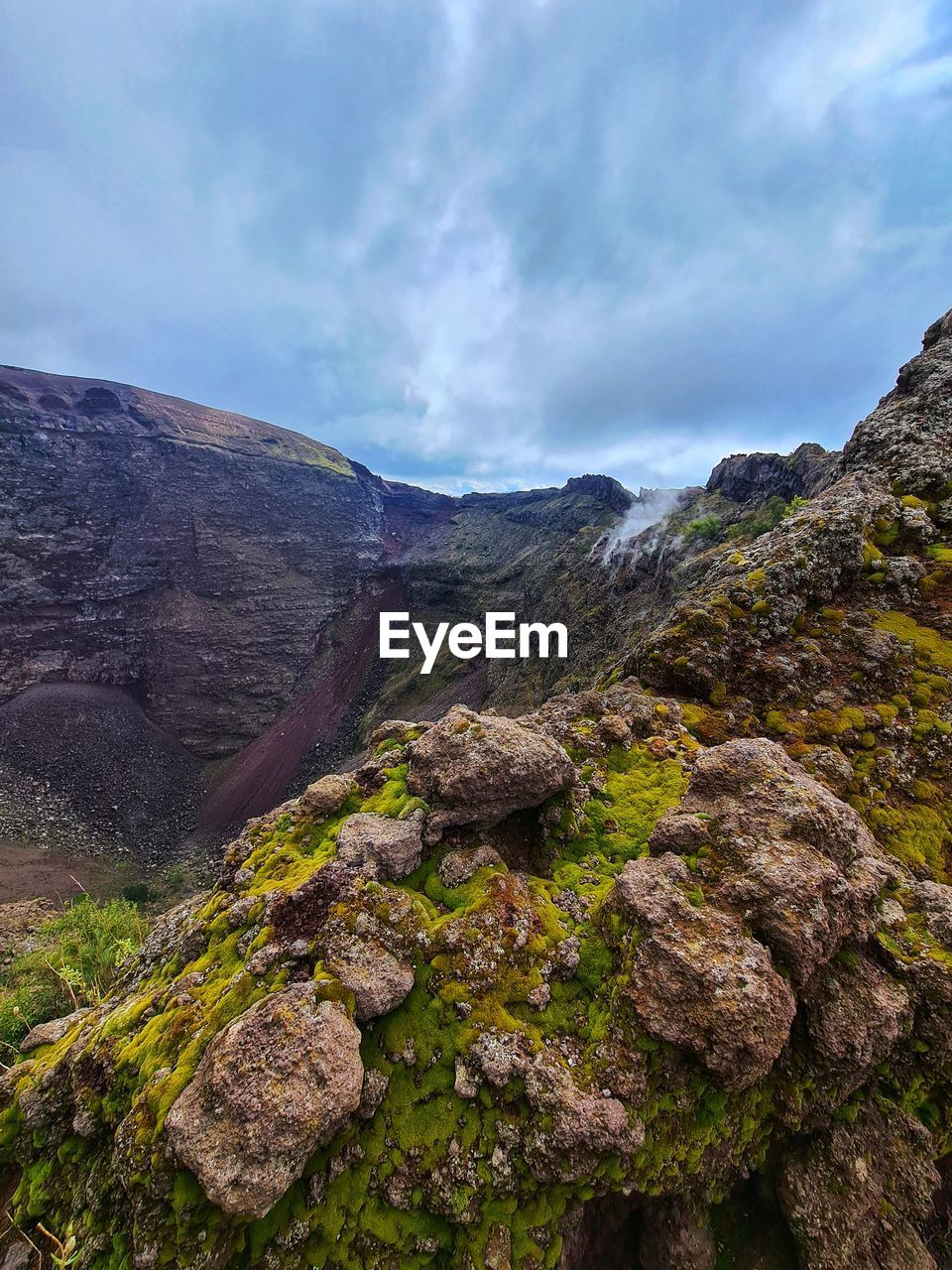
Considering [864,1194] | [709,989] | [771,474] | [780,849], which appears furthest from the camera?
[771,474]

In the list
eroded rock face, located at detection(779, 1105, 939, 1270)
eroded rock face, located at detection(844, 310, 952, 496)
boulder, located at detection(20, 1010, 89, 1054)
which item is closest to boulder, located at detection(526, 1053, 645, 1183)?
eroded rock face, located at detection(779, 1105, 939, 1270)

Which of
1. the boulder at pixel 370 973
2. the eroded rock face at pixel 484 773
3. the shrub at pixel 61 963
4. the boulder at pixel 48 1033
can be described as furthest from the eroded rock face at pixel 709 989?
the shrub at pixel 61 963

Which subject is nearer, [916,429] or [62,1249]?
[62,1249]

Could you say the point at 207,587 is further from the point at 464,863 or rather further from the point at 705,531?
the point at 464,863

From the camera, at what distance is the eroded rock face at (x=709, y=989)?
5062mm

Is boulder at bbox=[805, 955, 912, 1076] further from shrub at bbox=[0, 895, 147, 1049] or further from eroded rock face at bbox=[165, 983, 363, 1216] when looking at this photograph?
shrub at bbox=[0, 895, 147, 1049]

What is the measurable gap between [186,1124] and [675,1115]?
515cm

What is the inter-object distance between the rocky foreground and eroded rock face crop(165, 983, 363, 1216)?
0.03 meters

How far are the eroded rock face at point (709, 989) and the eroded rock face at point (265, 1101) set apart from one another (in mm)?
3429

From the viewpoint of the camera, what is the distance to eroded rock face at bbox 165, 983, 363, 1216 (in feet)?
13.9

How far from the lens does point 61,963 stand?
21.4 meters

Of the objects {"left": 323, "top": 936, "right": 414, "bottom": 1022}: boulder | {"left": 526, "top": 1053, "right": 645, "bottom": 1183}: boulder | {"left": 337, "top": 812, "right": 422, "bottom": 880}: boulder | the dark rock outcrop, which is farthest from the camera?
the dark rock outcrop

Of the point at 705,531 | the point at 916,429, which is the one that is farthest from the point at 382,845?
the point at 705,531

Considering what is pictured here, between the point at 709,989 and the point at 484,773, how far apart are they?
3892 millimetres
